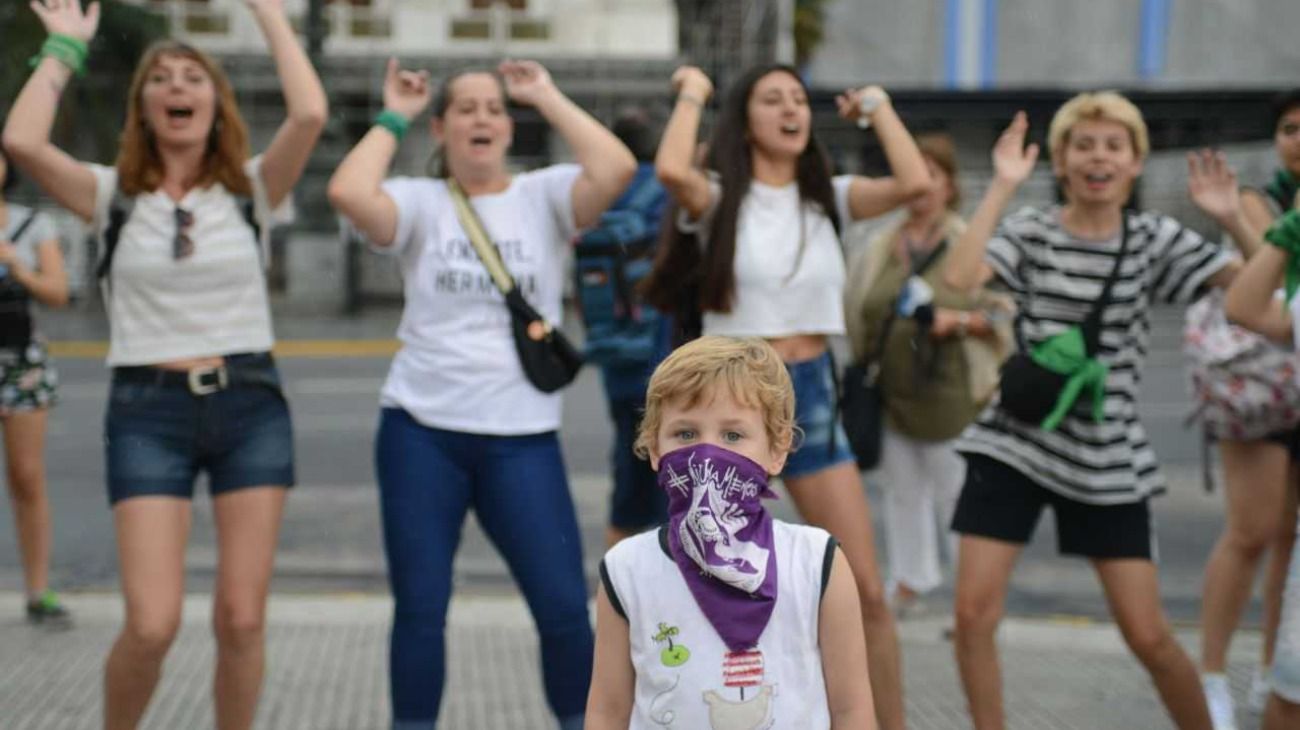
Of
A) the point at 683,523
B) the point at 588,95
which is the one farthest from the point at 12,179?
the point at 588,95

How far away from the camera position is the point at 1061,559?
7.34 m

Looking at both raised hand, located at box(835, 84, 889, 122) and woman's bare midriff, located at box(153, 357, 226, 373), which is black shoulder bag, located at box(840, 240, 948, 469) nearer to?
raised hand, located at box(835, 84, 889, 122)

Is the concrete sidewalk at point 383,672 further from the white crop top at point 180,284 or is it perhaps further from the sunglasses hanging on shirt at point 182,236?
the sunglasses hanging on shirt at point 182,236

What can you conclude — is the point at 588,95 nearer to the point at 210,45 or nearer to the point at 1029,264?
the point at 210,45

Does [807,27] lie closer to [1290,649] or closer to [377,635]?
[377,635]

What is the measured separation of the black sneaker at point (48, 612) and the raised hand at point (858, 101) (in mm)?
3365

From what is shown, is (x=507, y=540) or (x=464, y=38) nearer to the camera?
(x=507, y=540)

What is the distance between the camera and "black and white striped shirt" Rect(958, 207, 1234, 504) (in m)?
4.12

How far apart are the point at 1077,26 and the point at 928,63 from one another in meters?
3.55

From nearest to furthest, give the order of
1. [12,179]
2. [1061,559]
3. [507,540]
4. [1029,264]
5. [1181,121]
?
[507,540] → [1029,264] → [12,179] → [1061,559] → [1181,121]

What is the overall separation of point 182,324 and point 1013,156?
7.67 ft

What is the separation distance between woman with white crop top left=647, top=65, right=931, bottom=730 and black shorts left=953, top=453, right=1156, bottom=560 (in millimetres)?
312

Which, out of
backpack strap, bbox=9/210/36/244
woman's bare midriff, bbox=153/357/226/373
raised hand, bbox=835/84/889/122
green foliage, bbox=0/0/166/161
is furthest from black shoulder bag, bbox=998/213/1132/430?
green foliage, bbox=0/0/166/161

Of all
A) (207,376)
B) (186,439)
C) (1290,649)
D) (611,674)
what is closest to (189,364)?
(207,376)
